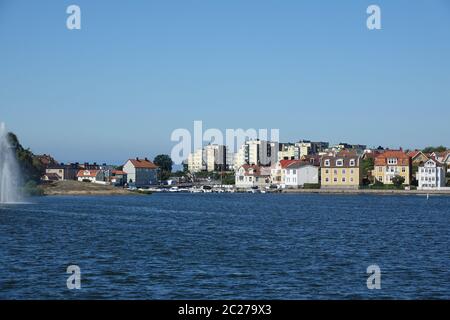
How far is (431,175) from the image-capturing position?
124375mm

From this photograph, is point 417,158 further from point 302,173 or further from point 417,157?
point 302,173

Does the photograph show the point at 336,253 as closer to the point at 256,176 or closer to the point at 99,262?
the point at 99,262

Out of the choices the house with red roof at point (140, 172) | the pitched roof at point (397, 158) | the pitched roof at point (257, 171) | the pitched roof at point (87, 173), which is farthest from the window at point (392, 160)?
the pitched roof at point (87, 173)

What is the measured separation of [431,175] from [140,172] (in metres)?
72.9

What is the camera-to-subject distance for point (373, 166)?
446 ft

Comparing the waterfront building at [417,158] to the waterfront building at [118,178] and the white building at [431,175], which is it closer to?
the white building at [431,175]

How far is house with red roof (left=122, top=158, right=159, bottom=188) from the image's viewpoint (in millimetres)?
172125

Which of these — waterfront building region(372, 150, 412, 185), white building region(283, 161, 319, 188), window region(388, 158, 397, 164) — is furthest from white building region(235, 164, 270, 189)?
window region(388, 158, 397, 164)

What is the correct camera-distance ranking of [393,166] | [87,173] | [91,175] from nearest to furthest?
1. [393,166]
2. [91,175]
3. [87,173]

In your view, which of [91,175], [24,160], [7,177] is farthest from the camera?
[91,175]

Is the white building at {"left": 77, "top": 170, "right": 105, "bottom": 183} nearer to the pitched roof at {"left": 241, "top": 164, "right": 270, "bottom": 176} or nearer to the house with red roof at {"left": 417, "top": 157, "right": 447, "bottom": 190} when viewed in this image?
the pitched roof at {"left": 241, "top": 164, "right": 270, "bottom": 176}

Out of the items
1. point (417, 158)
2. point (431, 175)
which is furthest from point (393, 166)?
point (417, 158)

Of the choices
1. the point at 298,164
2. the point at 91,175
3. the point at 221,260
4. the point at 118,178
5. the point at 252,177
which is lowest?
the point at 221,260
